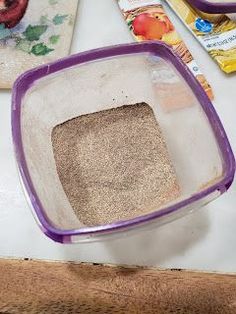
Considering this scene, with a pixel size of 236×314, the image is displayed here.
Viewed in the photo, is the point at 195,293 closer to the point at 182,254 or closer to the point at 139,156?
the point at 182,254

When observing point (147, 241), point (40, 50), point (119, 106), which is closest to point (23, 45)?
point (40, 50)

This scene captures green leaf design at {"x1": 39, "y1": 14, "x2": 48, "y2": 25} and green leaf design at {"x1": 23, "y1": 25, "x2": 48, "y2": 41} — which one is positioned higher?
green leaf design at {"x1": 39, "y1": 14, "x2": 48, "y2": 25}

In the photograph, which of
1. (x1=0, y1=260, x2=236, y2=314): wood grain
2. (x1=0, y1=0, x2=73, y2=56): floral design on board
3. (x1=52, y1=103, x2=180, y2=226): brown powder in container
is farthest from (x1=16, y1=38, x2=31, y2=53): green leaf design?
(x1=0, y1=260, x2=236, y2=314): wood grain

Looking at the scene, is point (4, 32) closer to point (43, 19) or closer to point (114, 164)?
point (43, 19)

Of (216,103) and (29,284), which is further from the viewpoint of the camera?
(216,103)

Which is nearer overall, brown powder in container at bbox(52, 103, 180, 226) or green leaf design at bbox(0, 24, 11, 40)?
brown powder in container at bbox(52, 103, 180, 226)

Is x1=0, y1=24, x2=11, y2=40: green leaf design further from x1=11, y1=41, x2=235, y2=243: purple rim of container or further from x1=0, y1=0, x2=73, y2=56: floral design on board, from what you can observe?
x1=11, y1=41, x2=235, y2=243: purple rim of container

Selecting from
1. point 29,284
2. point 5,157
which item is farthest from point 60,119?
point 29,284
